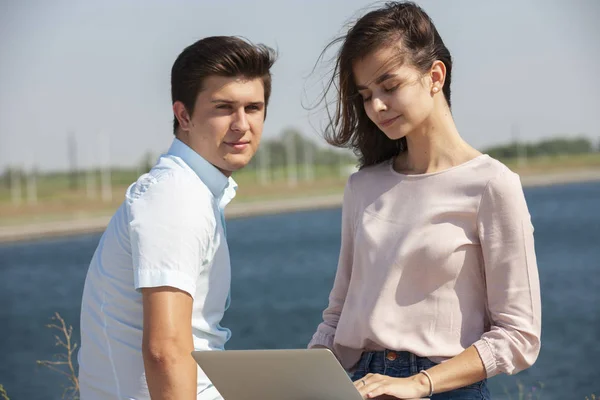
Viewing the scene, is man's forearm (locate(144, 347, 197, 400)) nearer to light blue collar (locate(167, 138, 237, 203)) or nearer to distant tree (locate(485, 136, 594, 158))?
light blue collar (locate(167, 138, 237, 203))

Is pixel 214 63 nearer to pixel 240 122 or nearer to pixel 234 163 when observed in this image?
pixel 240 122

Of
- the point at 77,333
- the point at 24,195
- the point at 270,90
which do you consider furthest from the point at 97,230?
the point at 270,90

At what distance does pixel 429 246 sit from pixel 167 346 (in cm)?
69

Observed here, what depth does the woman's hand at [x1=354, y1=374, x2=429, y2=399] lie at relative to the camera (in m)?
2.20

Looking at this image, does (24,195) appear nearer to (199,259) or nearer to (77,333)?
(77,333)

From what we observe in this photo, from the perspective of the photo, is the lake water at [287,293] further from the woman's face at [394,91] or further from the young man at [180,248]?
the woman's face at [394,91]

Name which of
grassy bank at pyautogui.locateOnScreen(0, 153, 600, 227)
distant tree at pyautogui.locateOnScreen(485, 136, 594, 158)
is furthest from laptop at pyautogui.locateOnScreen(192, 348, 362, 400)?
distant tree at pyautogui.locateOnScreen(485, 136, 594, 158)

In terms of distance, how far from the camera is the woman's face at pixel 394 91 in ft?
8.05

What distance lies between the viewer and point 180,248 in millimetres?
2307

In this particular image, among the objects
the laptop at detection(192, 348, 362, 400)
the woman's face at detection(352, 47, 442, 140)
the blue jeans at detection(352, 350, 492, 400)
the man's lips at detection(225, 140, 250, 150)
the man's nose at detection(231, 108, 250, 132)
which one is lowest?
the blue jeans at detection(352, 350, 492, 400)

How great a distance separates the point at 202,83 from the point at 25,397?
13.5 m

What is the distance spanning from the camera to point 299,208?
231 ft

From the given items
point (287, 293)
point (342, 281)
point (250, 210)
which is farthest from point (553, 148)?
point (342, 281)

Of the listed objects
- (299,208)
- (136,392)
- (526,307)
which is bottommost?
(299,208)
